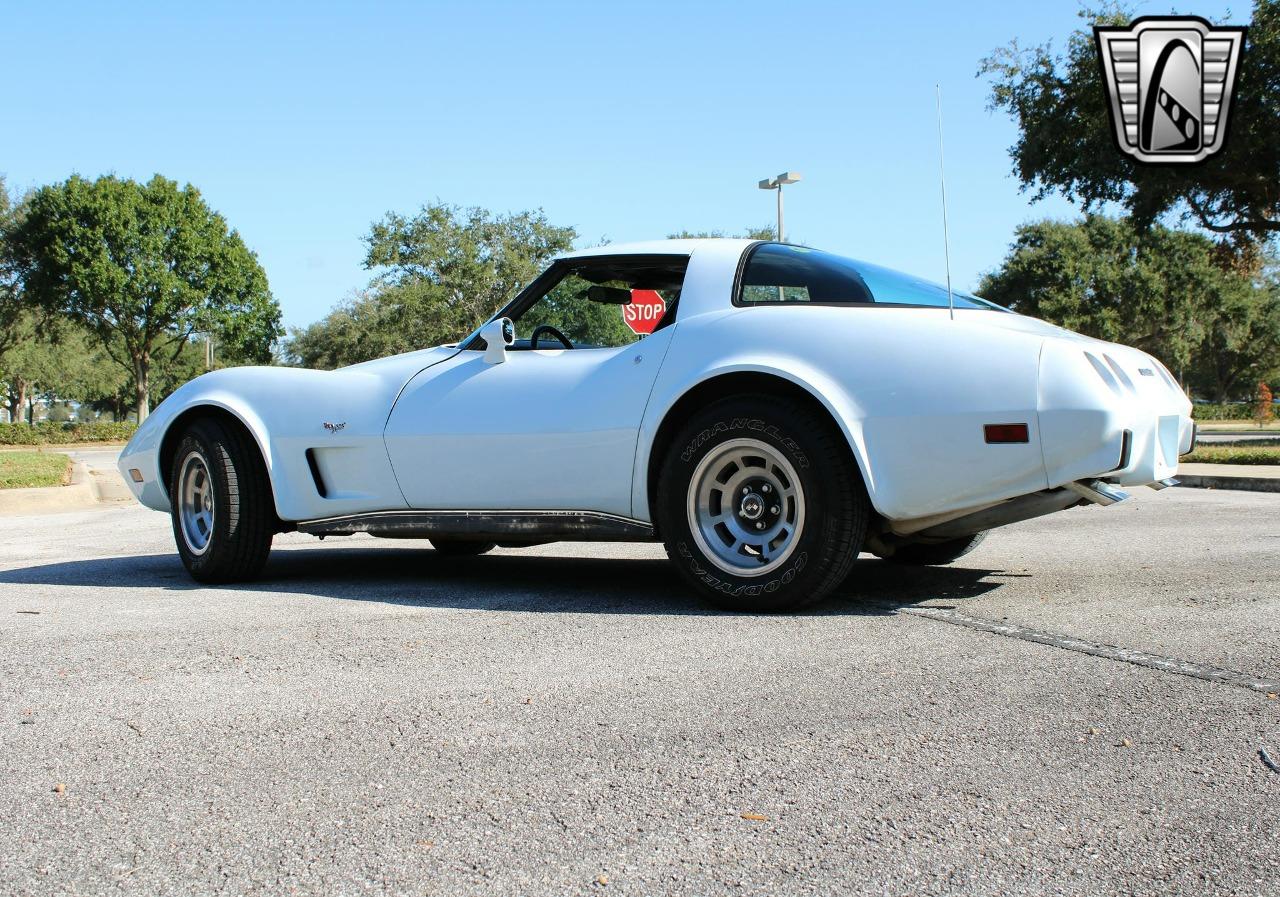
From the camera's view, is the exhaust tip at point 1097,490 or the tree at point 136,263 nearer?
the exhaust tip at point 1097,490

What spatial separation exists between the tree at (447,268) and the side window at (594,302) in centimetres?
3269

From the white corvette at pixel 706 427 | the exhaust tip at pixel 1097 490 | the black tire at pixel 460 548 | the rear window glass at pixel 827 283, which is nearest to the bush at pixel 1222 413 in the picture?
the black tire at pixel 460 548

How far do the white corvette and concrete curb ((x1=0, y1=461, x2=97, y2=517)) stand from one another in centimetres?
712

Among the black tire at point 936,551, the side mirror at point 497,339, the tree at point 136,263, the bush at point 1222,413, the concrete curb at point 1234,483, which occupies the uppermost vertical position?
the tree at point 136,263

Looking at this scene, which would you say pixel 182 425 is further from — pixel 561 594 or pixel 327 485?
pixel 561 594

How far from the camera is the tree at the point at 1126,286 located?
45.4 m

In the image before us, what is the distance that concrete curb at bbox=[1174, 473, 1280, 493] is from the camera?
1209cm

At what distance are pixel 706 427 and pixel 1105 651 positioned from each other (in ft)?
5.23

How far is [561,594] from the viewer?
16.5 ft

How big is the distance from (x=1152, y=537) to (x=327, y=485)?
184 inches

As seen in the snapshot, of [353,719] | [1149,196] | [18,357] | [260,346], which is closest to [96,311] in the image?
[260,346]

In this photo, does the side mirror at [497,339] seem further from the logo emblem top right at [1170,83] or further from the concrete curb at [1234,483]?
the logo emblem top right at [1170,83]

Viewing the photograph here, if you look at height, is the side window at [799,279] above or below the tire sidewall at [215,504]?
above

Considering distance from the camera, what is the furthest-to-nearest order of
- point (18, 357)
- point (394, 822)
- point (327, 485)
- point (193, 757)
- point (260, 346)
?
point (18, 357) < point (260, 346) < point (327, 485) < point (193, 757) < point (394, 822)
